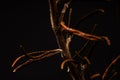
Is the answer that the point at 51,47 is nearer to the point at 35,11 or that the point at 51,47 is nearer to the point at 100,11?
the point at 35,11

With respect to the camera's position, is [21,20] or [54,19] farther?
[21,20]

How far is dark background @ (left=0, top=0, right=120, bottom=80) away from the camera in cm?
158

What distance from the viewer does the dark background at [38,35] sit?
5.18 ft

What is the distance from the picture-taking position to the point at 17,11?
1.59 meters

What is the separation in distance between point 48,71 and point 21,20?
1.23ft

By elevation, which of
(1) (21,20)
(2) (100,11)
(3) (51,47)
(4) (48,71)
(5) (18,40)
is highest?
(2) (100,11)

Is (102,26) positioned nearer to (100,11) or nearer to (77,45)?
(77,45)

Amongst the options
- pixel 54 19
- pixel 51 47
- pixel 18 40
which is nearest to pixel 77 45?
pixel 51 47

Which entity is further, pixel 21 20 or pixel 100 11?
pixel 21 20

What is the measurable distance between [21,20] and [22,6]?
0.30 ft

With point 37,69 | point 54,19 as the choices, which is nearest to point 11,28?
point 37,69

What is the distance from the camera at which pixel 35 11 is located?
1595 mm

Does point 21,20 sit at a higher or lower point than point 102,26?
higher

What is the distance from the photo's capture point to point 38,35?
1601 millimetres
